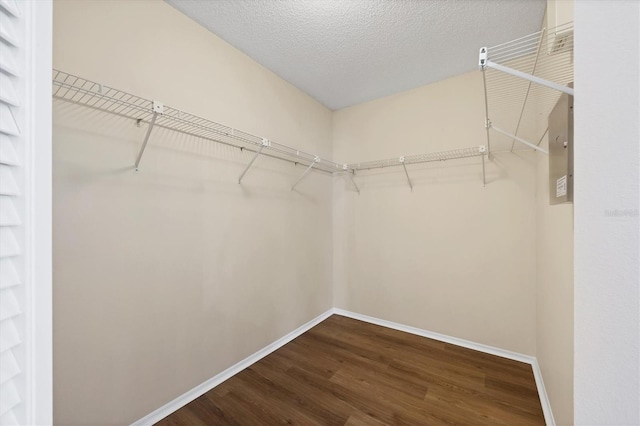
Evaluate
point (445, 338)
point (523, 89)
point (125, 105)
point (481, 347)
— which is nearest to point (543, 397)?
point (481, 347)

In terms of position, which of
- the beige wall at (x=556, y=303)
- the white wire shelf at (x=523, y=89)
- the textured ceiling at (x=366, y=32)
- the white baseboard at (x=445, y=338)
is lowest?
the white baseboard at (x=445, y=338)

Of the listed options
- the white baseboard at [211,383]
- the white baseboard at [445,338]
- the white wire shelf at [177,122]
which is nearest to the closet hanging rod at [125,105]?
the white wire shelf at [177,122]

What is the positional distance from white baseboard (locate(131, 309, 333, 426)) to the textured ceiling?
2609 mm

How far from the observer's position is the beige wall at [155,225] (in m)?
1.20

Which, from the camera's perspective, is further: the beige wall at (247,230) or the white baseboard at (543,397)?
the white baseboard at (543,397)

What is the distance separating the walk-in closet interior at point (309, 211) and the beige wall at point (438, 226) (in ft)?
0.06

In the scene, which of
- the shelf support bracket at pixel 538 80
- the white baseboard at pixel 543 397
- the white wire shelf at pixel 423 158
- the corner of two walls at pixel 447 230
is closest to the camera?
the shelf support bracket at pixel 538 80

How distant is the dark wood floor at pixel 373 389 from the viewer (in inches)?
59.9
